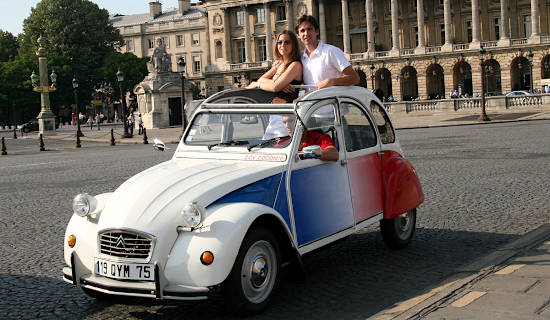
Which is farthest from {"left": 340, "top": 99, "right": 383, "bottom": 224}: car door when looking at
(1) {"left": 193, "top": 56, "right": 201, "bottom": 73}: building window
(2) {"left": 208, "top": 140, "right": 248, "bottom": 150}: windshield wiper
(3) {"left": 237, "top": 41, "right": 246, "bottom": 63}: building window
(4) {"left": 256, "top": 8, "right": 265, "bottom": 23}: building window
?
(1) {"left": 193, "top": 56, "right": 201, "bottom": 73}: building window

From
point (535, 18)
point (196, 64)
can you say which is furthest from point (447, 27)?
point (196, 64)

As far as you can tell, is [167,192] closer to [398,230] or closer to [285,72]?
[285,72]

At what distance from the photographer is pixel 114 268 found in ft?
16.5

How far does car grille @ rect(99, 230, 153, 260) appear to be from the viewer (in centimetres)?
496

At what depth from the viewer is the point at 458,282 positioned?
565cm

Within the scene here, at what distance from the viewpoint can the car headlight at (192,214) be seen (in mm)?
4902

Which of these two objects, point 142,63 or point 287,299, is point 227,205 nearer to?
point 287,299

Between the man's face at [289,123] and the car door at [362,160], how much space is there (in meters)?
0.64

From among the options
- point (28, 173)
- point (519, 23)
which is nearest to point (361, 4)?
point (519, 23)

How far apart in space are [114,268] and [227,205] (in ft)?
3.02

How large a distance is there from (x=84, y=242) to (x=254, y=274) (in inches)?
51.9

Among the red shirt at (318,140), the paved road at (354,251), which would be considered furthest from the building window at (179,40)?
the red shirt at (318,140)

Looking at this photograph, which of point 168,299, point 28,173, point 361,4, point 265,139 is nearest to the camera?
point 168,299

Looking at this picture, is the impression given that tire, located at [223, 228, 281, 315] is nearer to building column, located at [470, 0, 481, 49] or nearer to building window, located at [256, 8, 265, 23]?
building column, located at [470, 0, 481, 49]
